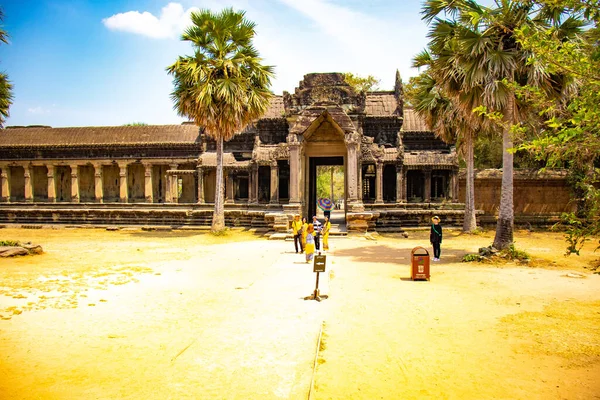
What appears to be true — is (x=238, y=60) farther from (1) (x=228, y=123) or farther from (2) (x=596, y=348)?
(2) (x=596, y=348)

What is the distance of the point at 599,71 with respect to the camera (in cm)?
490

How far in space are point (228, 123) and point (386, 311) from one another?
14375mm

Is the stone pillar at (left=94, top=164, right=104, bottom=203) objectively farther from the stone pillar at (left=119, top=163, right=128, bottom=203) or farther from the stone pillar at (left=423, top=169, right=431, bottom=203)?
the stone pillar at (left=423, top=169, right=431, bottom=203)

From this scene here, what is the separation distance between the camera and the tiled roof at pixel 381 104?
83.5ft

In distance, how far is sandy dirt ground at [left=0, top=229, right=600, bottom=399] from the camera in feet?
15.0

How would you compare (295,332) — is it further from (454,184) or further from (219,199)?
(454,184)

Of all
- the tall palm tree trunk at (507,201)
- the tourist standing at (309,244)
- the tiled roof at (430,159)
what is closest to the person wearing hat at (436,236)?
the tall palm tree trunk at (507,201)

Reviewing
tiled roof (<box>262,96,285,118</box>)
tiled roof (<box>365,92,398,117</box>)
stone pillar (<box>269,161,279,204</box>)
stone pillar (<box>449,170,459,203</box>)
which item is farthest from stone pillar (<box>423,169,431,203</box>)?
tiled roof (<box>262,96,285,118</box>)

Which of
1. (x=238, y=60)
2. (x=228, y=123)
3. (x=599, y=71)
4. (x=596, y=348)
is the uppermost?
(x=238, y=60)

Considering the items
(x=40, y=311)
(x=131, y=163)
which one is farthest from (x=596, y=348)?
(x=131, y=163)

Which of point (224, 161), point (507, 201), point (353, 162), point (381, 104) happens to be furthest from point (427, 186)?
point (224, 161)

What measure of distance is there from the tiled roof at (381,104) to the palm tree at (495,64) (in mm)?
11097

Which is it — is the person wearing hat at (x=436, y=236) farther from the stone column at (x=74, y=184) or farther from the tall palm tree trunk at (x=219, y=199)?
the stone column at (x=74, y=184)

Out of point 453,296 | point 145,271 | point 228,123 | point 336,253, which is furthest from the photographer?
point 228,123
